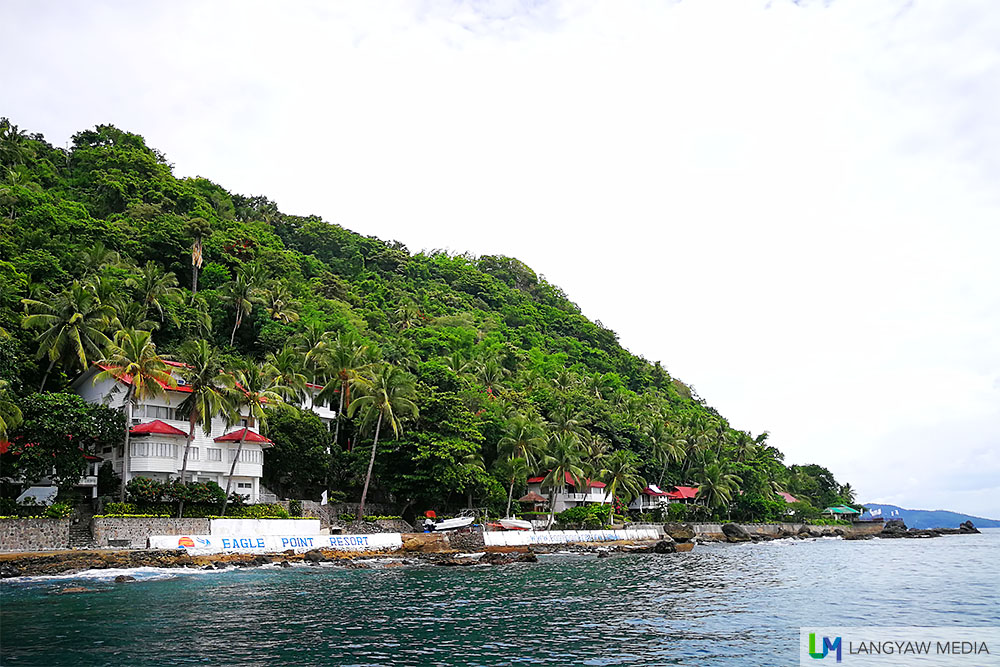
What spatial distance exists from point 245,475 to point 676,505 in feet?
188

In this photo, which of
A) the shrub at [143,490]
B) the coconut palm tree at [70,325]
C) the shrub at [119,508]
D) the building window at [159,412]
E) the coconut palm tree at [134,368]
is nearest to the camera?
the shrub at [119,508]

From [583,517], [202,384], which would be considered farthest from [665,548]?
[202,384]

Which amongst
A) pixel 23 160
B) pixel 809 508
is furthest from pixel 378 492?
pixel 809 508

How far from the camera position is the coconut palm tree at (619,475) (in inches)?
3247

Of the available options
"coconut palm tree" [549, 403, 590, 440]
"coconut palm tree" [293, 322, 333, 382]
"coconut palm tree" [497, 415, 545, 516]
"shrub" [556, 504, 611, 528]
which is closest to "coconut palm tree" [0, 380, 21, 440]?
"coconut palm tree" [293, 322, 333, 382]

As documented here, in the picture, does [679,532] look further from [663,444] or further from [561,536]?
[663,444]

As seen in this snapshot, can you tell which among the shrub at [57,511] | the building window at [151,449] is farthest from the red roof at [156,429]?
the shrub at [57,511]

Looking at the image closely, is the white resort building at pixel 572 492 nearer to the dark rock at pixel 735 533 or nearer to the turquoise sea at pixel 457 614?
the dark rock at pixel 735 533

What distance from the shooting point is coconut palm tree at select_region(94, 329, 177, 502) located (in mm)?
45375

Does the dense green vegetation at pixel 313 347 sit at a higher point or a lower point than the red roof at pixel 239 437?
higher

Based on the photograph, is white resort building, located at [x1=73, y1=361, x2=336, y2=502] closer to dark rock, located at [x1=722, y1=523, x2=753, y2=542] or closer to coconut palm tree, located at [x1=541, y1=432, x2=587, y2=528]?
coconut palm tree, located at [x1=541, y1=432, x2=587, y2=528]

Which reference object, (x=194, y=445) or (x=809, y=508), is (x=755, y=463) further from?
(x=194, y=445)

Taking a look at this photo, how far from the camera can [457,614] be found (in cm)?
2636

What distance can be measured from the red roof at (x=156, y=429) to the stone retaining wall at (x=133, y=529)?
25.1 ft
